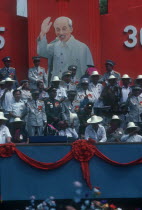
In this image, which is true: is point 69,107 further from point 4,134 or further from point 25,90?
point 4,134

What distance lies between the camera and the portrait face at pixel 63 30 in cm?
3059

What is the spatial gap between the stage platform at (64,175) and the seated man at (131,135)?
83 cm

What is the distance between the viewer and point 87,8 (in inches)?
1227

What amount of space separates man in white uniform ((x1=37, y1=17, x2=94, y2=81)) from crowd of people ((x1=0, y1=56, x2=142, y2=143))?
2930 mm

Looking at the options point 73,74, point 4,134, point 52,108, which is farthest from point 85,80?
point 4,134

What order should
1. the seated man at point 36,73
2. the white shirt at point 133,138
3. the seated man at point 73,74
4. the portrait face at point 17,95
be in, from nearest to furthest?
the white shirt at point 133,138
the portrait face at point 17,95
the seated man at point 73,74
the seated man at point 36,73

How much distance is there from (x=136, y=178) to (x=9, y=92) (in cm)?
504

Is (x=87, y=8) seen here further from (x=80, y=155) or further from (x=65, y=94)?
(x=80, y=155)

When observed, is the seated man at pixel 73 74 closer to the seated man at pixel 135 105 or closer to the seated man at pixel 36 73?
the seated man at pixel 36 73

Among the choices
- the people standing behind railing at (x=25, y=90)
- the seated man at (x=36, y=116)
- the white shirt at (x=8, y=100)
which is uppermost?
the people standing behind railing at (x=25, y=90)

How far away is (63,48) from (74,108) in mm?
5194

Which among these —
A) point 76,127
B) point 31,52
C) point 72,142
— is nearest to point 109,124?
point 76,127

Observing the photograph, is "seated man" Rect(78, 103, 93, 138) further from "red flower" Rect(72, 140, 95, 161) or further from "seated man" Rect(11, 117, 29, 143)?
"red flower" Rect(72, 140, 95, 161)

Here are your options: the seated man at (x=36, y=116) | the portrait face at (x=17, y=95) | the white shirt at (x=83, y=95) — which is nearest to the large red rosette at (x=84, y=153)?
the seated man at (x=36, y=116)
